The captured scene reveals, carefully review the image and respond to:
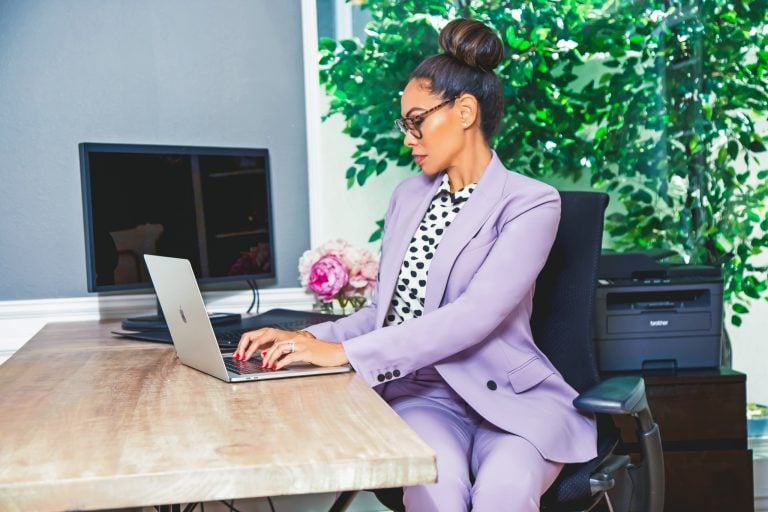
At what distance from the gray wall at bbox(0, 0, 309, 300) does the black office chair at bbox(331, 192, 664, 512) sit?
122cm

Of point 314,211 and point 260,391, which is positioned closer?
point 260,391

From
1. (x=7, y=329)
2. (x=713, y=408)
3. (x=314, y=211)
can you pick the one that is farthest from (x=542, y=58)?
(x=7, y=329)

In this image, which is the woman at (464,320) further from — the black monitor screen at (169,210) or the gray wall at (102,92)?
the gray wall at (102,92)

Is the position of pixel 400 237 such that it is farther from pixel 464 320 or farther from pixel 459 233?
pixel 464 320

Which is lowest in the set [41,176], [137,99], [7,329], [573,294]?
[7,329]

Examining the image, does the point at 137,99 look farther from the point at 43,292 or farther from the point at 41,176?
the point at 43,292

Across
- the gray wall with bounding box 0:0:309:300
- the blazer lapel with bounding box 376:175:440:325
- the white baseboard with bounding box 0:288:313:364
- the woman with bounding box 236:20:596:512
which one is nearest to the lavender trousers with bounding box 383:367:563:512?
the woman with bounding box 236:20:596:512

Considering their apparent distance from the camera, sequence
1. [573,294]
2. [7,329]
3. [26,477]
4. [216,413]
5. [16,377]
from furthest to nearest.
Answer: [7,329]
[573,294]
[16,377]
[216,413]
[26,477]

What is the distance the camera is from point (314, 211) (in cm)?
296

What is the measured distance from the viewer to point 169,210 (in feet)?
8.13

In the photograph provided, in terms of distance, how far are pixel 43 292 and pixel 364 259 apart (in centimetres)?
99

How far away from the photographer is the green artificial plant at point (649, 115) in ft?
10.2

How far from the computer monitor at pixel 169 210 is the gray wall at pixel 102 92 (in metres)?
0.32

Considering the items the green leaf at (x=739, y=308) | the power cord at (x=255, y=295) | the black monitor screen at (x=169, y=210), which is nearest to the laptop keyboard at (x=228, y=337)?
the black monitor screen at (x=169, y=210)
